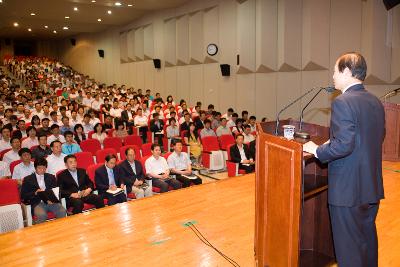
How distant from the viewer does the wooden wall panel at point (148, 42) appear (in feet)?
46.2

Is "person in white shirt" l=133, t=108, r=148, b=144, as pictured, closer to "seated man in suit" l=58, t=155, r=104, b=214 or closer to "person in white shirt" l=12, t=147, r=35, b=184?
"person in white shirt" l=12, t=147, r=35, b=184

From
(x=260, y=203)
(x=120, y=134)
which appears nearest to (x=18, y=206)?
(x=260, y=203)

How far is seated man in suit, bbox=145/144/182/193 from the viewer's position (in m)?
4.86

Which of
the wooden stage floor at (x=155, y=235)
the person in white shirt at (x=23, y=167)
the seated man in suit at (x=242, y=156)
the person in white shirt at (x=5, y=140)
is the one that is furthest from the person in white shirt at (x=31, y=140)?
the seated man in suit at (x=242, y=156)

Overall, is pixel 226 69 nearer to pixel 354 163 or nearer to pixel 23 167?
pixel 23 167

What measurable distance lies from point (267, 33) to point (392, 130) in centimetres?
489

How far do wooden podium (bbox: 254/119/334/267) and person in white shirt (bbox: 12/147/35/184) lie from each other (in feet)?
11.6

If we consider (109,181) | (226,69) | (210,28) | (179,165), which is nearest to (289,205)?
(109,181)

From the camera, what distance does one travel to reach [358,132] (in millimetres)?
1714

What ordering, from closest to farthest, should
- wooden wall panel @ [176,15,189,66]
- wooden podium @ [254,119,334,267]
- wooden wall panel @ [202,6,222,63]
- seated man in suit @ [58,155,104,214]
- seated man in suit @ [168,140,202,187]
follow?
wooden podium @ [254,119,334,267] < seated man in suit @ [58,155,104,214] < seated man in suit @ [168,140,202,187] < wooden wall panel @ [202,6,222,63] < wooden wall panel @ [176,15,189,66]

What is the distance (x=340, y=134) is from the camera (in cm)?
167

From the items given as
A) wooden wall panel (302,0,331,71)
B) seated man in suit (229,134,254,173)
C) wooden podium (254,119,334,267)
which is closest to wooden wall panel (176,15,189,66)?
wooden wall panel (302,0,331,71)

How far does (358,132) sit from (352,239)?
1.75 feet

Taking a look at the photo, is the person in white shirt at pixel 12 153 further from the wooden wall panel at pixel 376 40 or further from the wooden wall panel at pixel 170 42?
the wooden wall panel at pixel 170 42
